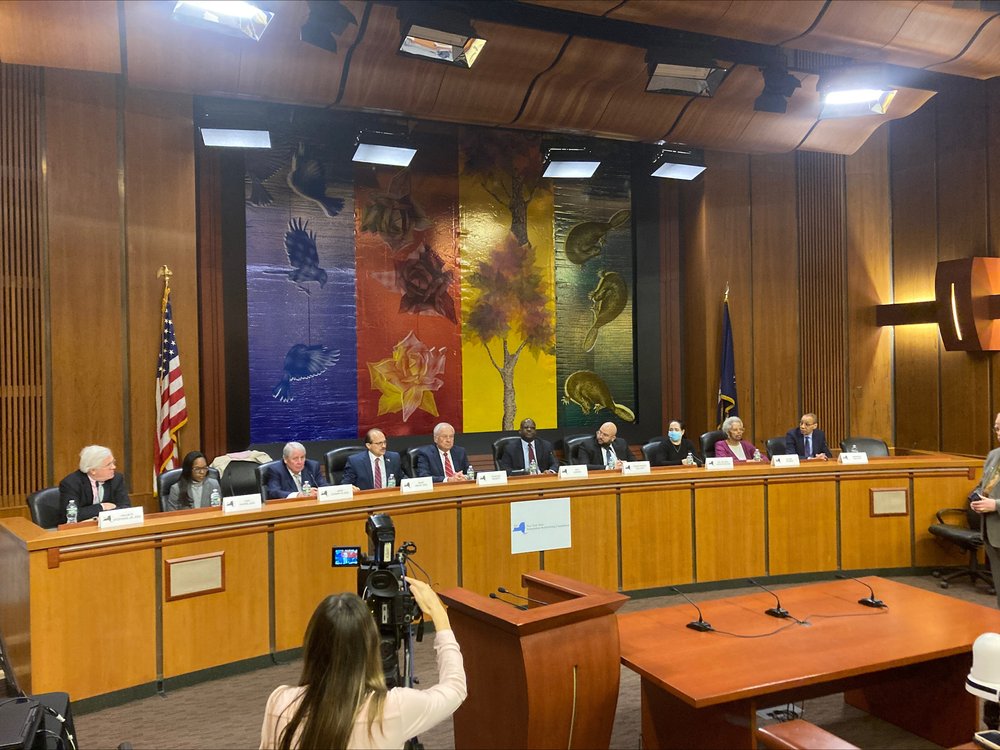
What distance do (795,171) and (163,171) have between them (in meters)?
6.84

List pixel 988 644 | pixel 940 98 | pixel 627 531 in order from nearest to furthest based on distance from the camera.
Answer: pixel 988 644, pixel 627 531, pixel 940 98

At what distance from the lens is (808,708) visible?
4.12 m

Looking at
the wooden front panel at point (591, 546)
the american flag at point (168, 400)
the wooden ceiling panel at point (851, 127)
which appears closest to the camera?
the wooden front panel at point (591, 546)

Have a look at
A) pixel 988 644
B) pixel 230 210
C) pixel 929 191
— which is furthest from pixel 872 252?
pixel 988 644

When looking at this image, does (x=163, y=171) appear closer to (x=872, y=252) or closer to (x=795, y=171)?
(x=795, y=171)

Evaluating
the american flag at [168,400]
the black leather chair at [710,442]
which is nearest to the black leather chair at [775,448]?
the black leather chair at [710,442]

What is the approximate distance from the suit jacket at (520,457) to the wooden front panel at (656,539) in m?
1.21

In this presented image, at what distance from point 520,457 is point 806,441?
2738 millimetres

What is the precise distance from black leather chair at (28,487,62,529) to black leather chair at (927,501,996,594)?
6.44 m

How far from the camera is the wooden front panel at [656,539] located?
5.99 metres

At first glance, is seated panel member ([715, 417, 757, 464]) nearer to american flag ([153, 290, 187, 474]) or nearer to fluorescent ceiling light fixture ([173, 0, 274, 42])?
american flag ([153, 290, 187, 474])

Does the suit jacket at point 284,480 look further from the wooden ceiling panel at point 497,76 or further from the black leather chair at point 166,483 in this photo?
the wooden ceiling panel at point 497,76

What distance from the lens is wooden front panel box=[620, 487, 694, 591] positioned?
5.99m

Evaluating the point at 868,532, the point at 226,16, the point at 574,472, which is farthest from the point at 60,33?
the point at 868,532
